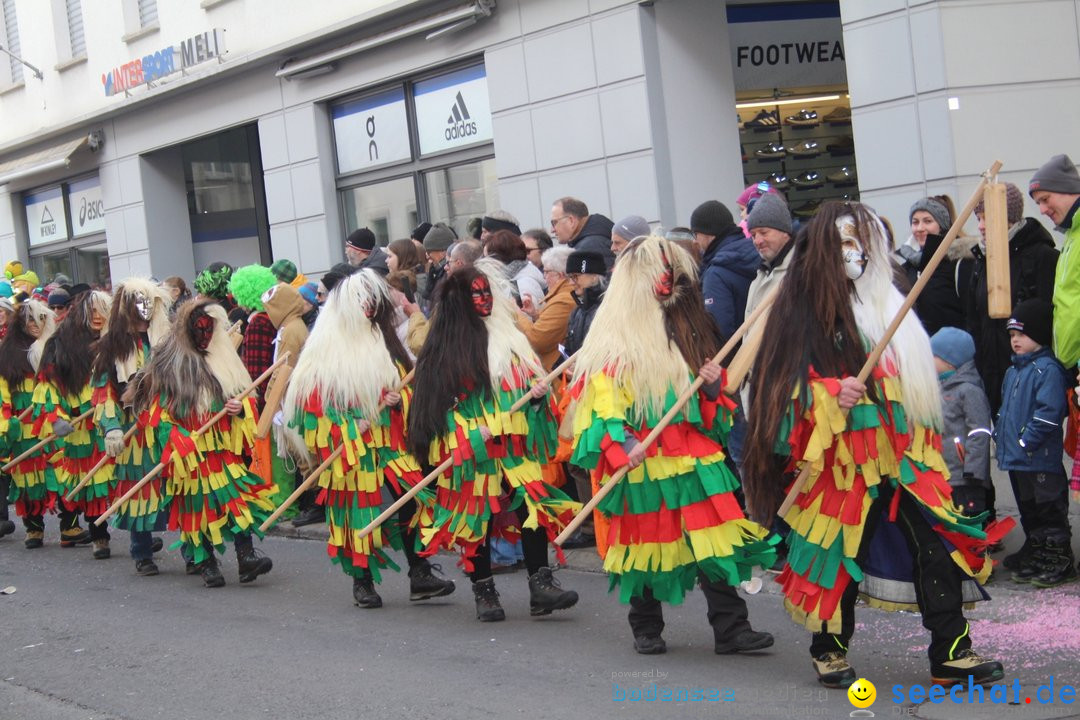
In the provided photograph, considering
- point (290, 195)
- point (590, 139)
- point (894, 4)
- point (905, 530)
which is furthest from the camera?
point (290, 195)

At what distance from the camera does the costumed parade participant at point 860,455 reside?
17.9ft

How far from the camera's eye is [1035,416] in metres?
7.09

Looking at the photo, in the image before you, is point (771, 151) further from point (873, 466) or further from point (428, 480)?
point (873, 466)

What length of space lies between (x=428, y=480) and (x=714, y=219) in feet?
7.57

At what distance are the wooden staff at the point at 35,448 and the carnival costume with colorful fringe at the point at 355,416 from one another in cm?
324

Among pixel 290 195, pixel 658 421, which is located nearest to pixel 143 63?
pixel 290 195

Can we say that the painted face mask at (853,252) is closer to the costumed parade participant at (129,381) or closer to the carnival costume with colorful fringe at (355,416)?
the carnival costume with colorful fringe at (355,416)

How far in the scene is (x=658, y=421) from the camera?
6230 mm

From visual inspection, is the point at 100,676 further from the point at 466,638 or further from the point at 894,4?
the point at 894,4

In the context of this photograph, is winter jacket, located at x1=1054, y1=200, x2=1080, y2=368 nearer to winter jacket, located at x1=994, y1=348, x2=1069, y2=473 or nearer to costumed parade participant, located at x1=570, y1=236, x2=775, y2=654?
winter jacket, located at x1=994, y1=348, x2=1069, y2=473

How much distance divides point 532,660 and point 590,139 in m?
7.34

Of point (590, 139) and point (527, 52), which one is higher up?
point (527, 52)

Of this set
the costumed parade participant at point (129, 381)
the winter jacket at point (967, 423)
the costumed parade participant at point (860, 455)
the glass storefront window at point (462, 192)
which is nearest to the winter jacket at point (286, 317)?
the costumed parade participant at point (129, 381)

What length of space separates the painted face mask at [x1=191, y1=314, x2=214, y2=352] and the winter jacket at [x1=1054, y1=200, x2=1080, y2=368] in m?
5.18
